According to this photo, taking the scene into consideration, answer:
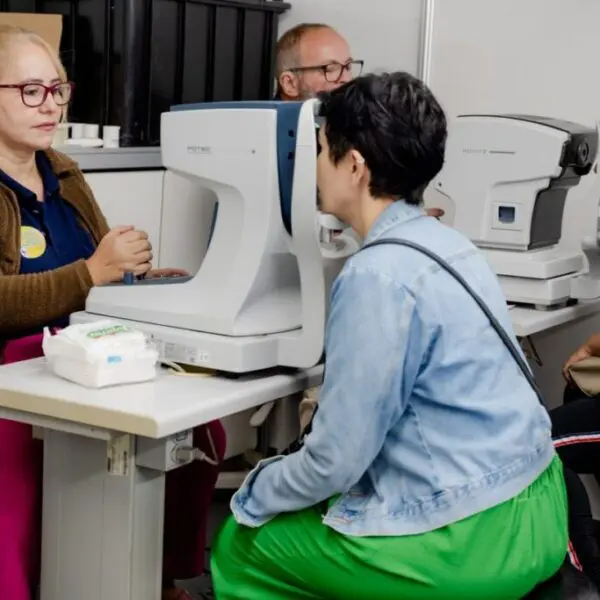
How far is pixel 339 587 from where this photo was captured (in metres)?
1.48

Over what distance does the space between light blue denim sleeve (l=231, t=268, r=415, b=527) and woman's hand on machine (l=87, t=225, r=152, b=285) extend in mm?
599

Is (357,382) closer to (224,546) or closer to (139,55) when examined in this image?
(224,546)

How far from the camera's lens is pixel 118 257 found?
194cm

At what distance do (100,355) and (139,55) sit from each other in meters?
1.36

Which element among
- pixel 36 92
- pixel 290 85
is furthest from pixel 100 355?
pixel 290 85

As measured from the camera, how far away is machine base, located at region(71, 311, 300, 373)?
1.69 metres

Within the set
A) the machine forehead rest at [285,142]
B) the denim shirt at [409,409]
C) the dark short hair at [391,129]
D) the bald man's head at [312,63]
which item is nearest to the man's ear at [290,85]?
the bald man's head at [312,63]

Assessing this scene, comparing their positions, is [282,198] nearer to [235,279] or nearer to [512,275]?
[235,279]

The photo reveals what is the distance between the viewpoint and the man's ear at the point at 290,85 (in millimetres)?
2908

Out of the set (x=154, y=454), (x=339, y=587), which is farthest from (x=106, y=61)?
(x=339, y=587)

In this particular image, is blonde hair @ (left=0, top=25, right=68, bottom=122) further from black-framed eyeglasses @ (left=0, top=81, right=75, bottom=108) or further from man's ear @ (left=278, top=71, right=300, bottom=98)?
man's ear @ (left=278, top=71, right=300, bottom=98)

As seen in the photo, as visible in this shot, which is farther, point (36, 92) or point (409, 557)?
point (36, 92)

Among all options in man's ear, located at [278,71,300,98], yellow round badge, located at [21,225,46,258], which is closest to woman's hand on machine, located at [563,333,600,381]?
man's ear, located at [278,71,300,98]

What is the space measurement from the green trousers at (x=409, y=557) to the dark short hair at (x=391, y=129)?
0.50m
